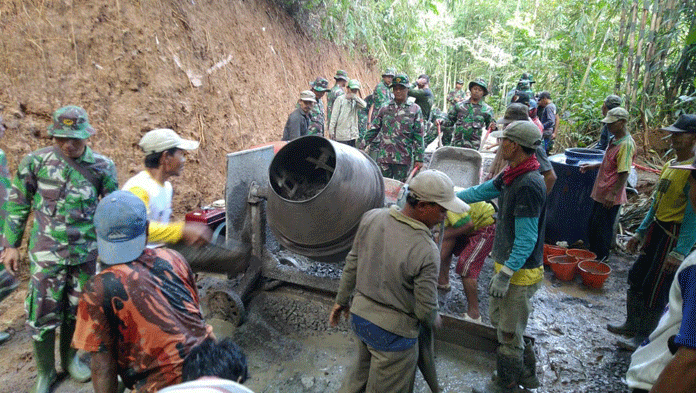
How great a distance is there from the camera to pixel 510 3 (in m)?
23.3

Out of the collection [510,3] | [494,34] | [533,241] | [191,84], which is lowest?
[533,241]

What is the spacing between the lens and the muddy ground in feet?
9.82

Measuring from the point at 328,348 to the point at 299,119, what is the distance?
377cm

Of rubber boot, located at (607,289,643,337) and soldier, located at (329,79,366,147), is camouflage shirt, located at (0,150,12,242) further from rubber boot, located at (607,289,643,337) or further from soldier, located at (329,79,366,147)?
soldier, located at (329,79,366,147)

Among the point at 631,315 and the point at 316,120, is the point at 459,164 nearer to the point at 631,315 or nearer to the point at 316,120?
the point at 316,120

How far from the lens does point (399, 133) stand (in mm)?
5422

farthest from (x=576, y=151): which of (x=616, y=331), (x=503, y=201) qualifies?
(x=503, y=201)

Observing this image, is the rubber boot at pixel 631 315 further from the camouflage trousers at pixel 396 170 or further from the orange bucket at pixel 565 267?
the camouflage trousers at pixel 396 170

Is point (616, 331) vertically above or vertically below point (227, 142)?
below

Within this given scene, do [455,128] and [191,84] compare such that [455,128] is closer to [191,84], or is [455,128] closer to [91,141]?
[191,84]

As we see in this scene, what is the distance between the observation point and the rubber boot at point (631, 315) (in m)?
3.50

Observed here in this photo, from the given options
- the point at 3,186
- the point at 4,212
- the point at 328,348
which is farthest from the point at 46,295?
the point at 328,348

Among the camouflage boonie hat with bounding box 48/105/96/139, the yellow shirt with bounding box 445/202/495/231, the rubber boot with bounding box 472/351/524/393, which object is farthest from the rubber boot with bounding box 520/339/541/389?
the camouflage boonie hat with bounding box 48/105/96/139

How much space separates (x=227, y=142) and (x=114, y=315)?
5.42 meters
